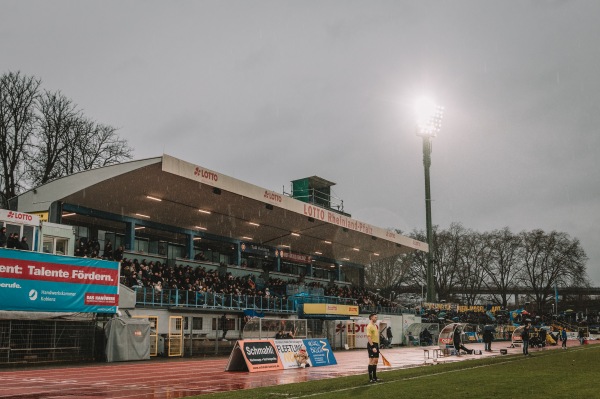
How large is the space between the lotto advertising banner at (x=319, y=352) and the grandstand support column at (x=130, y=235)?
17.7m

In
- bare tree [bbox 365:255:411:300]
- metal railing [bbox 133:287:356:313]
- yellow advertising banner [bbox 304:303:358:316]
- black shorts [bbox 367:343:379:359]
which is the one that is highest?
bare tree [bbox 365:255:411:300]

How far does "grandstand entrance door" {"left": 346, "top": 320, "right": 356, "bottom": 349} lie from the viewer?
45.8 metres

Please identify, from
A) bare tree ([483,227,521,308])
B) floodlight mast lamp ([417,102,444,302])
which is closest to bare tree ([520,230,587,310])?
bare tree ([483,227,521,308])

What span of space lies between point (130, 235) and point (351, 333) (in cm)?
1839

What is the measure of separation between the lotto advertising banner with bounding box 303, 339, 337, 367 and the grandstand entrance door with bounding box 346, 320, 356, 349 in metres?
19.9

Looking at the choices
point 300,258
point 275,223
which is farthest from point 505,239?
point 275,223

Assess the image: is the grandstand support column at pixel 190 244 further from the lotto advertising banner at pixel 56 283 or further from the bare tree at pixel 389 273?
the bare tree at pixel 389 273

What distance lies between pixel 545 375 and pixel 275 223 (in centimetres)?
3059

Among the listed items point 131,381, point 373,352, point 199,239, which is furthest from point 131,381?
point 199,239

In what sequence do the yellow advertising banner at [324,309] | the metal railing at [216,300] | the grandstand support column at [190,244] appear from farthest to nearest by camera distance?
1. the grandstand support column at [190,244]
2. the yellow advertising banner at [324,309]
3. the metal railing at [216,300]

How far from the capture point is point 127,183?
109 ft

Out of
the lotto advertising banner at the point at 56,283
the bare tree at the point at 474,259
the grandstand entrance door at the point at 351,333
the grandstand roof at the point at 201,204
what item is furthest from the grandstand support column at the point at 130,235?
the bare tree at the point at 474,259

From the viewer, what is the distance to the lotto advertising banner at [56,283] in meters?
23.4

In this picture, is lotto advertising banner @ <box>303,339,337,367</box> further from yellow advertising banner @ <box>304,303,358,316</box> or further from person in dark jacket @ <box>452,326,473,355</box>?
yellow advertising banner @ <box>304,303,358,316</box>
